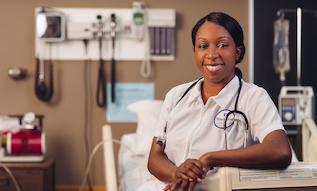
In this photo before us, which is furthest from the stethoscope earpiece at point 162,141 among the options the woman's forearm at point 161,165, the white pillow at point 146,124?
the white pillow at point 146,124

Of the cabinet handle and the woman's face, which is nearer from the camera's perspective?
the woman's face

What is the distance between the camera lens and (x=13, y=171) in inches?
92.2

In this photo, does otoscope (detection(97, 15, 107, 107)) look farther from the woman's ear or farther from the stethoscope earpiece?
the woman's ear

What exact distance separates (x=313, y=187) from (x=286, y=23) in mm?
1934

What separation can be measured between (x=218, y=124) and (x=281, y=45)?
5.86ft

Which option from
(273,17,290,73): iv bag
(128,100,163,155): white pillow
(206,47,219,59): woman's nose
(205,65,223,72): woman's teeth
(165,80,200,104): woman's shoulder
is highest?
(273,17,290,73): iv bag

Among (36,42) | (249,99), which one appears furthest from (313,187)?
(36,42)

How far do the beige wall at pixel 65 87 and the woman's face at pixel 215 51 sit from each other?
6.10 ft

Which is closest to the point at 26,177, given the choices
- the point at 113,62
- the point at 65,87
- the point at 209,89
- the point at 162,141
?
the point at 65,87

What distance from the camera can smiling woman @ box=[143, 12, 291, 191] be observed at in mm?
831

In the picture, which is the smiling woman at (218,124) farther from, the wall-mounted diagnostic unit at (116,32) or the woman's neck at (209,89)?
the wall-mounted diagnostic unit at (116,32)

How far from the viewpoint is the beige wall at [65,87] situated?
2.78 metres

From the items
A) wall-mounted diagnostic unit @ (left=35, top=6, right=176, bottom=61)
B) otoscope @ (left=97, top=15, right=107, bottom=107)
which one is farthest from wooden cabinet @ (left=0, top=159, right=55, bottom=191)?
wall-mounted diagnostic unit @ (left=35, top=6, right=176, bottom=61)

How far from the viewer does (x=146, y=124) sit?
7.58 ft
